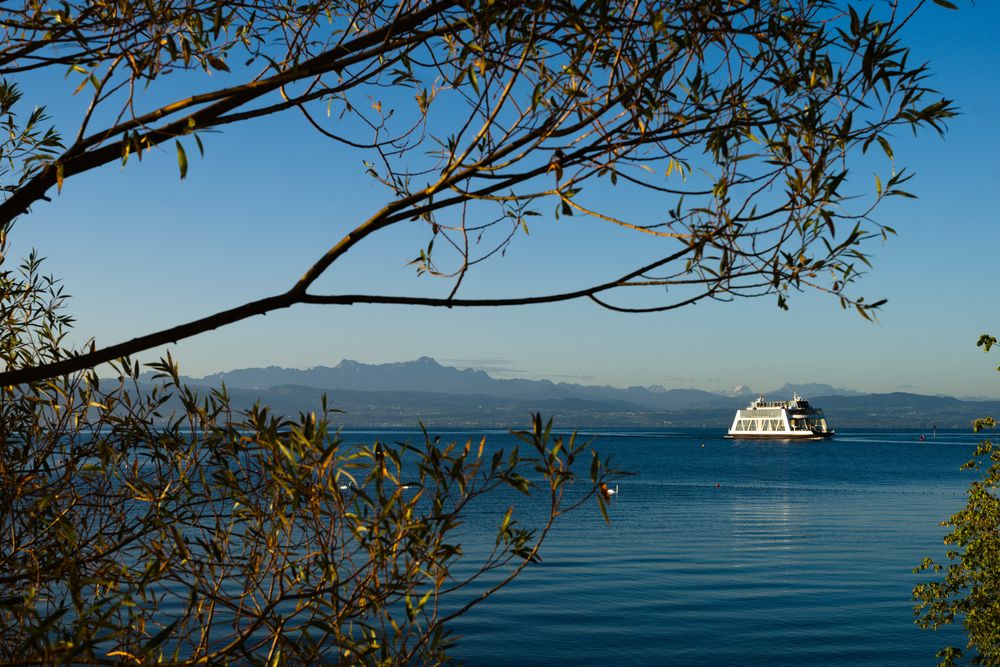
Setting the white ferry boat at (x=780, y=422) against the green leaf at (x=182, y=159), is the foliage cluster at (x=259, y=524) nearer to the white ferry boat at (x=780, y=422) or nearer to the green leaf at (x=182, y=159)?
the green leaf at (x=182, y=159)

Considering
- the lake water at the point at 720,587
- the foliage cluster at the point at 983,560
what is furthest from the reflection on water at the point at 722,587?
the foliage cluster at the point at 983,560

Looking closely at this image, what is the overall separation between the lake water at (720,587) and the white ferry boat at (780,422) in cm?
10413

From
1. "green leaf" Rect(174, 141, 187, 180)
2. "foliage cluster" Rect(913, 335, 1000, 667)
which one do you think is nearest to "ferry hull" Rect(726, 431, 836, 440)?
"foliage cluster" Rect(913, 335, 1000, 667)

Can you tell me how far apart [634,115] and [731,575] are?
32006 mm

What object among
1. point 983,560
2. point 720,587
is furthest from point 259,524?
point 720,587

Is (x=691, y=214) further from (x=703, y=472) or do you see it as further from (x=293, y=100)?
(x=703, y=472)

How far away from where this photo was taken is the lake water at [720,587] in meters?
23.7

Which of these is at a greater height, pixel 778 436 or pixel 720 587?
pixel 720 587

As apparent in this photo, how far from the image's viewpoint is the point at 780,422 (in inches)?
6594

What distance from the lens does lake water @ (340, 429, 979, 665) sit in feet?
77.8

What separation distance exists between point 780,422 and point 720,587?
14277cm

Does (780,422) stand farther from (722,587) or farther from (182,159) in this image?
(182,159)

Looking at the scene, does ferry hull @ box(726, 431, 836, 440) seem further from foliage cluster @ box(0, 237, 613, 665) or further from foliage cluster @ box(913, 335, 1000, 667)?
foliage cluster @ box(0, 237, 613, 665)

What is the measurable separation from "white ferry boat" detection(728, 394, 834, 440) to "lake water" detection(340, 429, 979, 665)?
10413 cm
